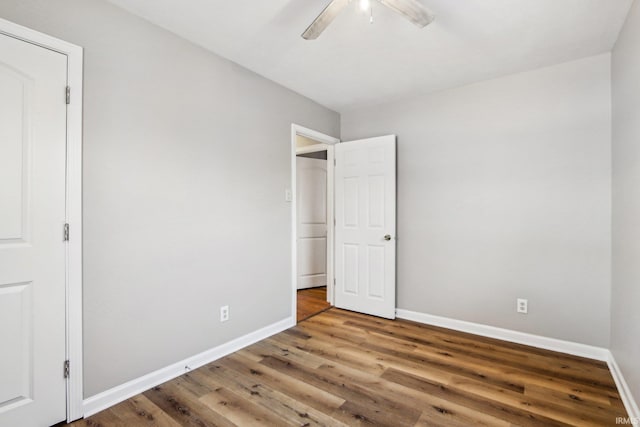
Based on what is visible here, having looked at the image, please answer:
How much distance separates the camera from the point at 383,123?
3609 millimetres

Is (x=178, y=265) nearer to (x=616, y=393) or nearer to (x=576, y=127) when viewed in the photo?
(x=616, y=393)

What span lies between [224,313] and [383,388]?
1.37 meters

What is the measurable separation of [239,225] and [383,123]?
2092mm

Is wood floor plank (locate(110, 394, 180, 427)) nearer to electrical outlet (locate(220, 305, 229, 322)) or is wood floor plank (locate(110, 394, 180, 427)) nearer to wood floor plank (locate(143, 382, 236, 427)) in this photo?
wood floor plank (locate(143, 382, 236, 427))

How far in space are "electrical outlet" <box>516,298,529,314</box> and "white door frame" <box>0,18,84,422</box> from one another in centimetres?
335

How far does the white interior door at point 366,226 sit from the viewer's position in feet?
11.2

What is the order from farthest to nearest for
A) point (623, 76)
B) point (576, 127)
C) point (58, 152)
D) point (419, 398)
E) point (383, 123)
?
point (383, 123) → point (576, 127) → point (623, 76) → point (419, 398) → point (58, 152)

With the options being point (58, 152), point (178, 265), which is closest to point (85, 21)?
point (58, 152)

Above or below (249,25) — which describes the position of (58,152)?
below

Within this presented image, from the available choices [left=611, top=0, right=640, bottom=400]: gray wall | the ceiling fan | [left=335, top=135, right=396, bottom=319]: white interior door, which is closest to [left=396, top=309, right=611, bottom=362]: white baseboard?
[left=611, top=0, right=640, bottom=400]: gray wall

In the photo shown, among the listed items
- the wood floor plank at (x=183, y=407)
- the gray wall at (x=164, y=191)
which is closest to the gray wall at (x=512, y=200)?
the gray wall at (x=164, y=191)

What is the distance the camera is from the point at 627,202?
1.97 meters

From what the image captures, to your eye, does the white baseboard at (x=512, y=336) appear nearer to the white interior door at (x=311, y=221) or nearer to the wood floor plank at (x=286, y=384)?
the wood floor plank at (x=286, y=384)

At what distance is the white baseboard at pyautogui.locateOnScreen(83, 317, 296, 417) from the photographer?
5.92 ft
